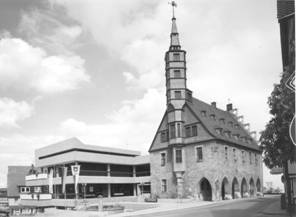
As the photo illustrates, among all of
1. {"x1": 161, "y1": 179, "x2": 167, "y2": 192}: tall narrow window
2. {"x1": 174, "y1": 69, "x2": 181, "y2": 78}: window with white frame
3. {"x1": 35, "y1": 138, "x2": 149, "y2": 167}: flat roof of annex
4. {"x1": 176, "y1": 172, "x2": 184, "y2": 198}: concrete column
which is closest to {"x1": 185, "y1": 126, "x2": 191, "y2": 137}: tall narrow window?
{"x1": 176, "y1": 172, "x2": 184, "y2": 198}: concrete column

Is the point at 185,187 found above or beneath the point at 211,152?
beneath

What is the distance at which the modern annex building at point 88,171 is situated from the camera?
58.4 metres

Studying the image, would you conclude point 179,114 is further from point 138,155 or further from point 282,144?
point 282,144

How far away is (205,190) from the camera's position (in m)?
53.4

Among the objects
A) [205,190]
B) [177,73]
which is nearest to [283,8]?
[177,73]

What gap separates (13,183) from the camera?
82188 mm

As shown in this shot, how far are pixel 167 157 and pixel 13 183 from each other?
42.5 m

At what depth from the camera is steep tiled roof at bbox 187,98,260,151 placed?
5426cm

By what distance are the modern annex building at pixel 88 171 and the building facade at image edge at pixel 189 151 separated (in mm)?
8136

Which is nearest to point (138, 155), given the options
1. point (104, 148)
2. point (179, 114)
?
point (104, 148)

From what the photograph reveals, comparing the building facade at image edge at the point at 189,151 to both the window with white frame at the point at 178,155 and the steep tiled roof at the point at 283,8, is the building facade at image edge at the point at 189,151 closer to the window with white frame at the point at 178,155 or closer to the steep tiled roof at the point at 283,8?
the window with white frame at the point at 178,155

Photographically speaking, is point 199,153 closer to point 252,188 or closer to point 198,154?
point 198,154

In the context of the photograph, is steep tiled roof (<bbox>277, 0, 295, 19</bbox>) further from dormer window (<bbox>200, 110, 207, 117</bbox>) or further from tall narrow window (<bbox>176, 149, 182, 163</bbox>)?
dormer window (<bbox>200, 110, 207, 117</bbox>)

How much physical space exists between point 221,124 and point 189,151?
33.9 ft
